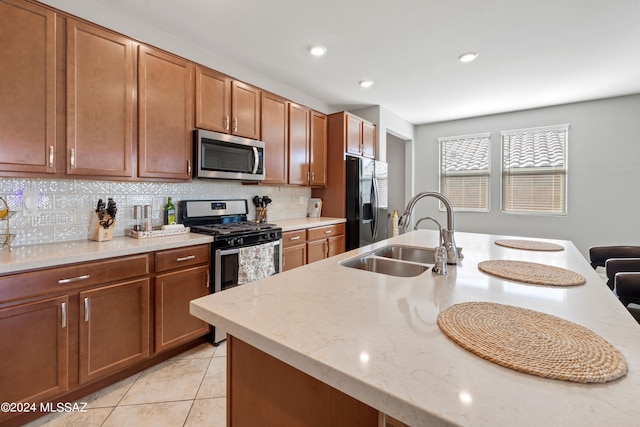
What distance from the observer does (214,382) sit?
6.38ft

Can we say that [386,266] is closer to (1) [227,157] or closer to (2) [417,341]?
(2) [417,341]

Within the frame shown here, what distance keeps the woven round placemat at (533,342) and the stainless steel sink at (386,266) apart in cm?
58

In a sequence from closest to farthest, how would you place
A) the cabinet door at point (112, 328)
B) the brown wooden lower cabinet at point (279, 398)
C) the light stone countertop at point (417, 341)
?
1. the light stone countertop at point (417, 341)
2. the brown wooden lower cabinet at point (279, 398)
3. the cabinet door at point (112, 328)

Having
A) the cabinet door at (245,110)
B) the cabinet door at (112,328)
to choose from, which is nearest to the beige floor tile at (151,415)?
the cabinet door at (112,328)

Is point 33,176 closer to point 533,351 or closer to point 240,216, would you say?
point 240,216

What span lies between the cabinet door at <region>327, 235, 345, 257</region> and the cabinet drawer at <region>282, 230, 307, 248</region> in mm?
454

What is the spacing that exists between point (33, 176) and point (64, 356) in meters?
1.06

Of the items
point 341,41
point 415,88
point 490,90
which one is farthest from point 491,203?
point 341,41

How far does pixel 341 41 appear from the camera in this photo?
2.55m

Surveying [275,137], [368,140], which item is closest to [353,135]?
[368,140]

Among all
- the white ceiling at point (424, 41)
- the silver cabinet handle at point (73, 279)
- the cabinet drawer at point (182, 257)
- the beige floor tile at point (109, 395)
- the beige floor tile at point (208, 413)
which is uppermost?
the white ceiling at point (424, 41)

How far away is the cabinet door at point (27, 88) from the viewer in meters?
1.60

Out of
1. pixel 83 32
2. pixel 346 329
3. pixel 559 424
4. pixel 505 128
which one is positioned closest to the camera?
pixel 559 424

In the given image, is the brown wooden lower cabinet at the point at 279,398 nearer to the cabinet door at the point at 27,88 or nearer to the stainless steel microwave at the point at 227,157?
the cabinet door at the point at 27,88
